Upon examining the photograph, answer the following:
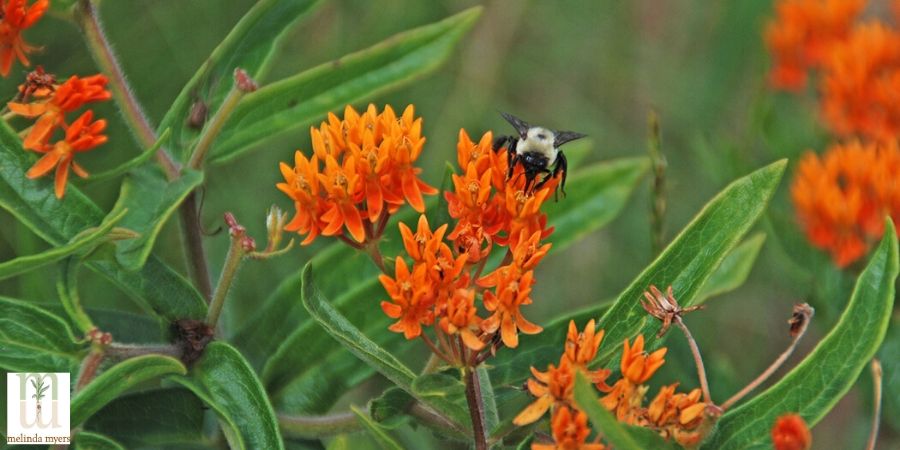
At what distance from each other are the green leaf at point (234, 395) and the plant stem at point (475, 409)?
327mm

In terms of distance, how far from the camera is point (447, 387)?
1.72m

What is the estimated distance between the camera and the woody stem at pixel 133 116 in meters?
2.05

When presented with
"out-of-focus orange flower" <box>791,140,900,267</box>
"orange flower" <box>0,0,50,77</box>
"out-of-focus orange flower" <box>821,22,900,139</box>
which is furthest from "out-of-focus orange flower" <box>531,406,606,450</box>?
"out-of-focus orange flower" <box>821,22,900,139</box>

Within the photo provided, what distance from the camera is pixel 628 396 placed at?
1647 millimetres

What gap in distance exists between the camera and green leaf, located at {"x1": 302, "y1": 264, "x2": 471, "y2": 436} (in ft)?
5.47

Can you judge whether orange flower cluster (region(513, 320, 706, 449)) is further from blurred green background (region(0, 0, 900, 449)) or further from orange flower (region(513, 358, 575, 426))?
blurred green background (region(0, 0, 900, 449))

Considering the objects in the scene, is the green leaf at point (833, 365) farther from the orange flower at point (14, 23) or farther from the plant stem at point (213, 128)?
the orange flower at point (14, 23)

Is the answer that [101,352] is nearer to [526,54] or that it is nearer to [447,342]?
[447,342]

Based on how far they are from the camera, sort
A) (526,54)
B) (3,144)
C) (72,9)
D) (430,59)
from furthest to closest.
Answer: (526,54) < (430,59) < (72,9) < (3,144)

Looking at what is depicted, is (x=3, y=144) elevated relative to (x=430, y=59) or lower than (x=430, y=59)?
lower

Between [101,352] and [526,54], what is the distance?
359 centimetres

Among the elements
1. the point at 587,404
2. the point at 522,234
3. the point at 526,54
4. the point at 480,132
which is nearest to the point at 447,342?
the point at 522,234

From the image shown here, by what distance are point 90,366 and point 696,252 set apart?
3.54 feet

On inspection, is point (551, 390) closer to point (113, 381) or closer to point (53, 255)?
point (113, 381)
